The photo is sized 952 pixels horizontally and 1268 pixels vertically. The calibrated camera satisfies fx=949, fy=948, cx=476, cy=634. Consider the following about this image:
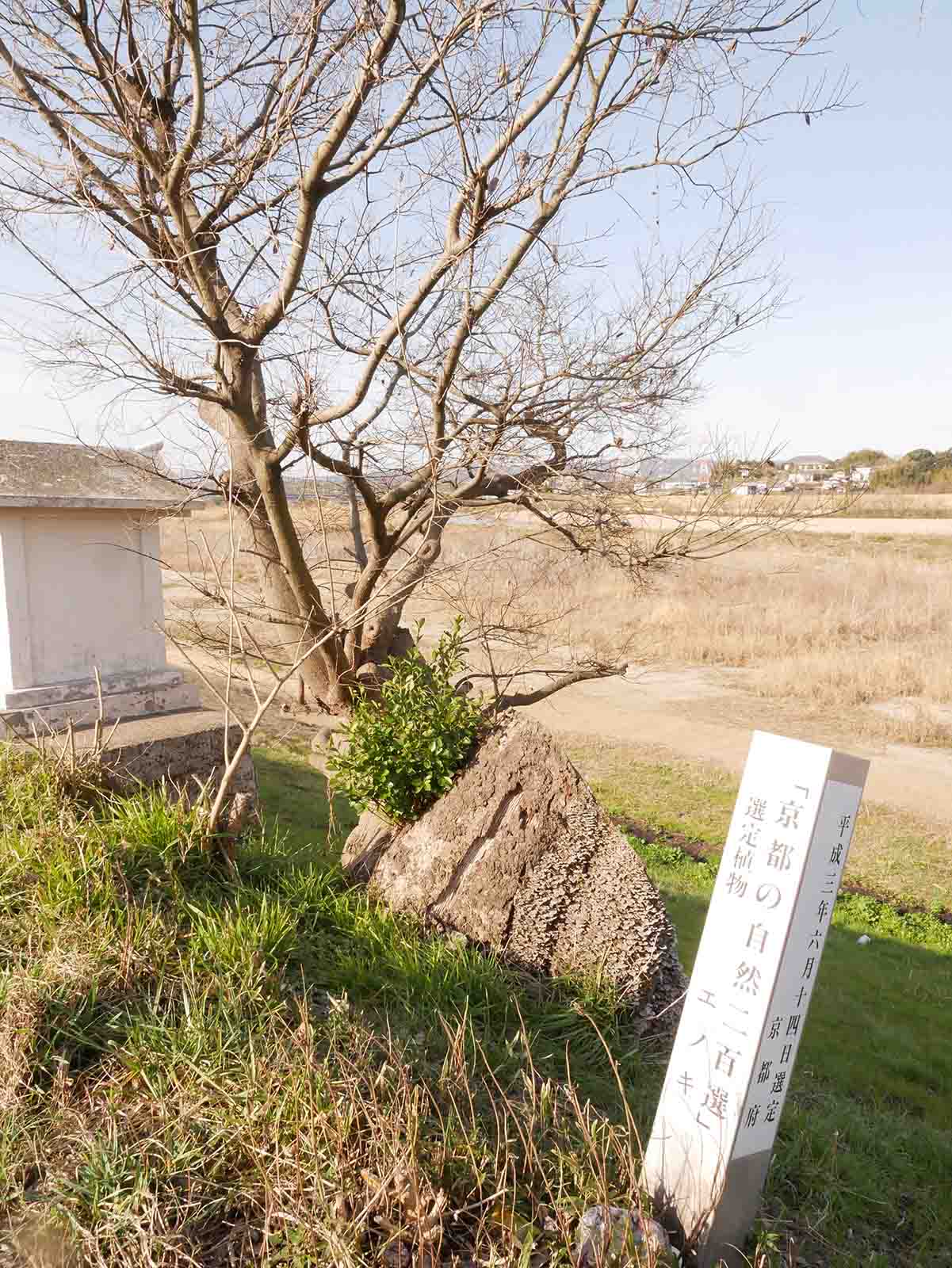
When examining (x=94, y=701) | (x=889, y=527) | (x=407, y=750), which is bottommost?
A: (x=889, y=527)

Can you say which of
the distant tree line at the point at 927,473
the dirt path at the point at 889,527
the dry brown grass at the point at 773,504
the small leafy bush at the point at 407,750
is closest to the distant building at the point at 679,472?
the dry brown grass at the point at 773,504

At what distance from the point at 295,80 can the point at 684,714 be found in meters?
12.7

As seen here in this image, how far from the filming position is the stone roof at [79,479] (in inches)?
298

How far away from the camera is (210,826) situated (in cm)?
519

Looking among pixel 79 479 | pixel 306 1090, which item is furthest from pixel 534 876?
pixel 79 479

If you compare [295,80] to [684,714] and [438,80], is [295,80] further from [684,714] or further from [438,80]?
[684,714]

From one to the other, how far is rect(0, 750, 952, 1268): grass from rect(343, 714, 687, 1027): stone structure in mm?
220

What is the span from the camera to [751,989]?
9.28 ft

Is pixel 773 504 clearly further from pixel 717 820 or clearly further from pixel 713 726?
pixel 713 726

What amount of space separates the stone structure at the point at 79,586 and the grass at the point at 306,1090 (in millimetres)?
2043

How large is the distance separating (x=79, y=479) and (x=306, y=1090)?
6.22 m

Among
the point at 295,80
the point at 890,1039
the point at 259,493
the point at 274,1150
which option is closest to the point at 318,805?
the point at 259,493

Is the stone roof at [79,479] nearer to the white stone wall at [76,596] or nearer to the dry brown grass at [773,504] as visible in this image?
the white stone wall at [76,596]

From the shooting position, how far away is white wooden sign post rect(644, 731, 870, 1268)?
2.79 m
